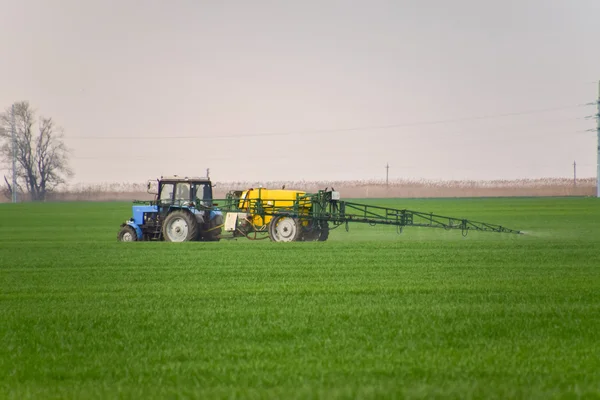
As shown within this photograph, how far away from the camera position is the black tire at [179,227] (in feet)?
103

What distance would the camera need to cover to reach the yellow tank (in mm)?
31203

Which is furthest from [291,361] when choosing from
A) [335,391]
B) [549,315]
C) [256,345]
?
[549,315]

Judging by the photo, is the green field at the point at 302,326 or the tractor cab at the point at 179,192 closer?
the green field at the point at 302,326

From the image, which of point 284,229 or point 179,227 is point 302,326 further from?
point 179,227

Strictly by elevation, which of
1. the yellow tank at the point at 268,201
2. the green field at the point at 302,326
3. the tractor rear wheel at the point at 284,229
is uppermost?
the yellow tank at the point at 268,201

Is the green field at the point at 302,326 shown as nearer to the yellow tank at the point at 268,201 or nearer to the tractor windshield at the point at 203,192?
the yellow tank at the point at 268,201

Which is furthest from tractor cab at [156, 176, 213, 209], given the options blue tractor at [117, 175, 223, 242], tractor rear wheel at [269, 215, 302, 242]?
tractor rear wheel at [269, 215, 302, 242]

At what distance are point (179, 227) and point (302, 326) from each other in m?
19.5

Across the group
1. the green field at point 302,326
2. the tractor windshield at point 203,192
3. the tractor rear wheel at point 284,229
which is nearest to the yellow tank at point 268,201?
the tractor rear wheel at point 284,229

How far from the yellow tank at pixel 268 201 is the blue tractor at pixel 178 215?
103cm

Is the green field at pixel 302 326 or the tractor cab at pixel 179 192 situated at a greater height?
the tractor cab at pixel 179 192

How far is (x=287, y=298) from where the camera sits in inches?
609

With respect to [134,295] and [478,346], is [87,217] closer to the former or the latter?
[134,295]

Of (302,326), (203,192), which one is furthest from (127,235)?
(302,326)
